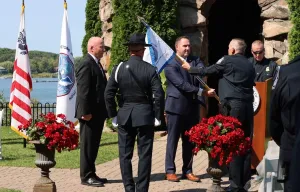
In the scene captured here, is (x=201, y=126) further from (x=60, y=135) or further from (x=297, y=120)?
(x=297, y=120)

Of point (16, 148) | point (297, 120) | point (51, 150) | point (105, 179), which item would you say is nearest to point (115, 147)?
point (16, 148)

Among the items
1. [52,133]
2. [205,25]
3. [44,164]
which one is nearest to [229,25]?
[205,25]

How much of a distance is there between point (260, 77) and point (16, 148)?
19.0ft

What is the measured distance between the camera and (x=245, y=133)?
786 cm

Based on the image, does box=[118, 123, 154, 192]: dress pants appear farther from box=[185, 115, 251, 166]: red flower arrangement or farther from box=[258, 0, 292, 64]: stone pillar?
box=[258, 0, 292, 64]: stone pillar

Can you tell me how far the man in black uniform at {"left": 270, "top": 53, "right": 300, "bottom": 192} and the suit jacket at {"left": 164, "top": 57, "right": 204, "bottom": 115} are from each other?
155 inches

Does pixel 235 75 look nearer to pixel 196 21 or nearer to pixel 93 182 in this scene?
pixel 93 182

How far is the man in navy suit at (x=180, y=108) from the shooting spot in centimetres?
861

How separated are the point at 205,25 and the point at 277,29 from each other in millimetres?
1694

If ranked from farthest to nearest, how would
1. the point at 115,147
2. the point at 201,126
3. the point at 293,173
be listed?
the point at 115,147
the point at 201,126
the point at 293,173

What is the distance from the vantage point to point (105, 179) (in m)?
8.75

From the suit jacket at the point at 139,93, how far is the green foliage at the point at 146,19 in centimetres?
634

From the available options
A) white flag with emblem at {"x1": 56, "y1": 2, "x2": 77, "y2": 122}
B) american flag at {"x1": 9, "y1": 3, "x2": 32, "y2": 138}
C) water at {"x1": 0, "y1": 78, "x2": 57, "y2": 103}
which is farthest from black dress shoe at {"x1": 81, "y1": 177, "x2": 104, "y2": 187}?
water at {"x1": 0, "y1": 78, "x2": 57, "y2": 103}

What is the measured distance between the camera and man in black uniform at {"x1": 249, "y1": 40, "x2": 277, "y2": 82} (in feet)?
30.4
